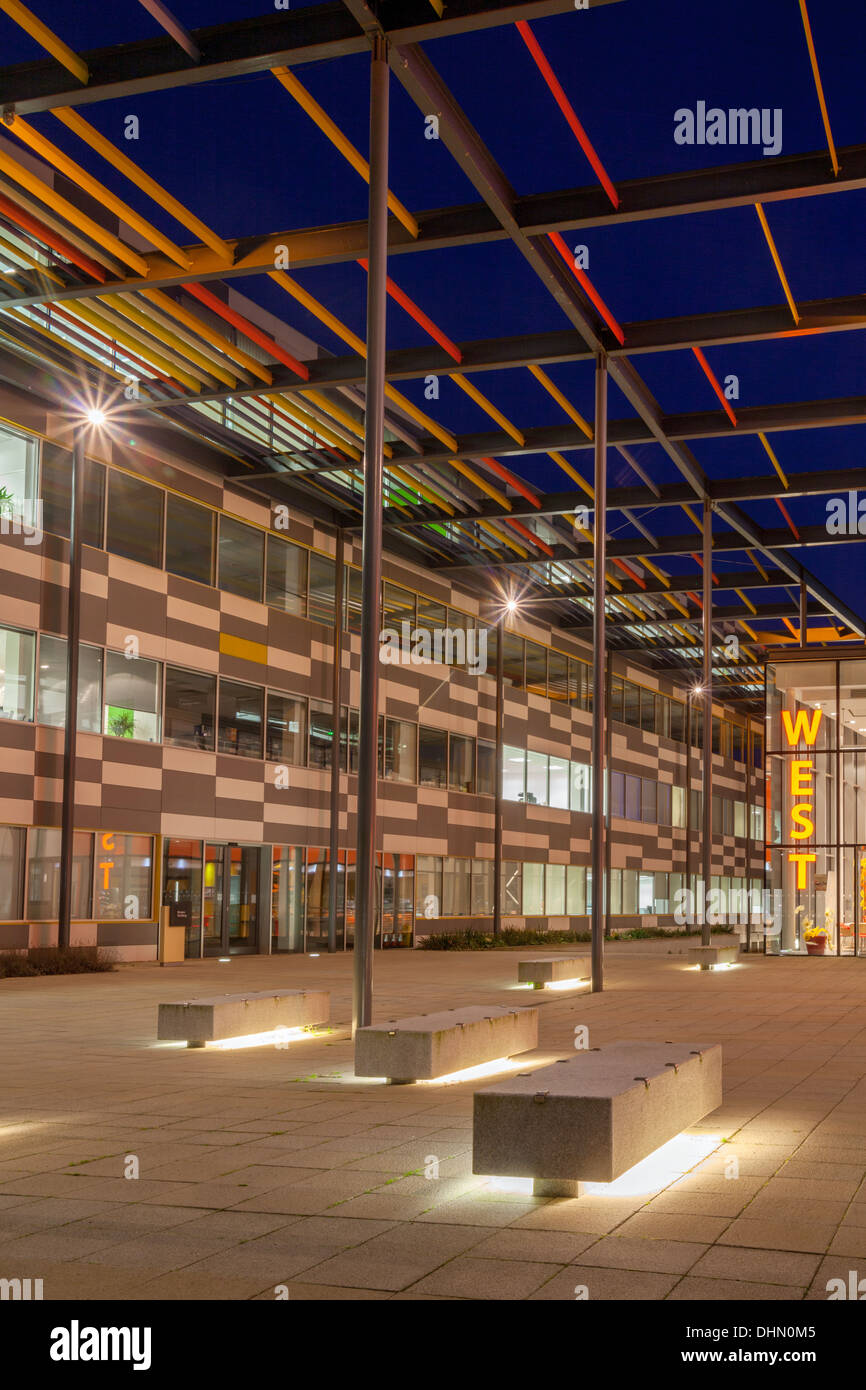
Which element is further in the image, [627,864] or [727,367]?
[627,864]

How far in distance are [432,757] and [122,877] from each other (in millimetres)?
15367

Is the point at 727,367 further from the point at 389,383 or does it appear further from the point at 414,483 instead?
the point at 414,483

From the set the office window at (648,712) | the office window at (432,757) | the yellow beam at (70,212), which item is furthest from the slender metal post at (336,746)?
the office window at (648,712)

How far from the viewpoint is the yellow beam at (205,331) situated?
22250mm

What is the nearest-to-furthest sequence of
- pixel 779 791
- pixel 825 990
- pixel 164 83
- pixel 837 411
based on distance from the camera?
pixel 164 83 < pixel 825 990 < pixel 837 411 < pixel 779 791

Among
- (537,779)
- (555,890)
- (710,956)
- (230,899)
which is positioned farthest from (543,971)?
(555,890)

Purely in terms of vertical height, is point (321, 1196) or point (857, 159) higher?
point (857, 159)

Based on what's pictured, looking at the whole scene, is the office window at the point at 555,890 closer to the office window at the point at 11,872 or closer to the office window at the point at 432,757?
the office window at the point at 432,757

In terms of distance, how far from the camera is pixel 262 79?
1608 centimetres

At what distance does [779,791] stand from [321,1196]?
32.7 metres

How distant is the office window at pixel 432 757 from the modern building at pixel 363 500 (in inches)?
7.2

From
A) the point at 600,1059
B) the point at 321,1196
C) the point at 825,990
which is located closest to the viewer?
the point at 321,1196

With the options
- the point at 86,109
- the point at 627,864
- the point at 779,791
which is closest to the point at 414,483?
the point at 779,791

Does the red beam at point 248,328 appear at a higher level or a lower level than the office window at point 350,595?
higher
